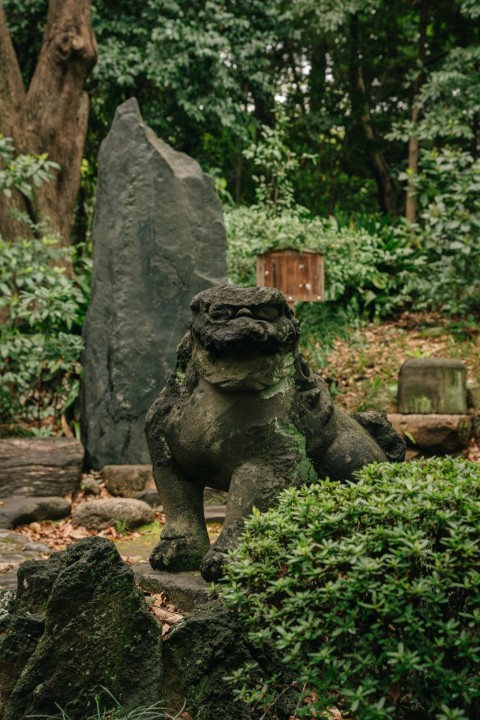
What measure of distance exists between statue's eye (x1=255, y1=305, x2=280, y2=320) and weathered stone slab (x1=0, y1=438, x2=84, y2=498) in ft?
14.2

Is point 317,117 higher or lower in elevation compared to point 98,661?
higher

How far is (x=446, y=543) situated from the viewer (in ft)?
8.18

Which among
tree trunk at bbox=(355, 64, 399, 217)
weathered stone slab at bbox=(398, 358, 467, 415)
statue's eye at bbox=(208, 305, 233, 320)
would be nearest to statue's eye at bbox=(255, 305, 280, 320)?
statue's eye at bbox=(208, 305, 233, 320)

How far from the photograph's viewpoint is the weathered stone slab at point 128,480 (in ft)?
24.4

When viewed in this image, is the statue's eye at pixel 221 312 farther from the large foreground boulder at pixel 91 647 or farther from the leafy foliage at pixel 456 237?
the leafy foliage at pixel 456 237

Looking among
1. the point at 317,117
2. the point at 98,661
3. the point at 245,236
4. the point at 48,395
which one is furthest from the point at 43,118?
the point at 98,661

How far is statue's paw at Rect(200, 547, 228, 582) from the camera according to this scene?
10.6 feet

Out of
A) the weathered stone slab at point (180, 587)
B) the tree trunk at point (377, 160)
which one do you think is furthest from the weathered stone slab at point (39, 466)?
the tree trunk at point (377, 160)

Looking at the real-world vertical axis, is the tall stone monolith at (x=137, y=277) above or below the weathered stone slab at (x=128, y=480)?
above

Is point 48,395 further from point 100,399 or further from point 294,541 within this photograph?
point 294,541

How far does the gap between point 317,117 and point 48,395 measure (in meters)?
9.96

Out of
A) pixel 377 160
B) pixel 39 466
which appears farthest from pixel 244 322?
pixel 377 160

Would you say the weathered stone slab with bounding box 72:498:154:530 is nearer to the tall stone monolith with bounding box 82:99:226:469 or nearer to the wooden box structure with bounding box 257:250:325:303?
the tall stone monolith with bounding box 82:99:226:469

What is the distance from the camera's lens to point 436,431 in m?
8.17
